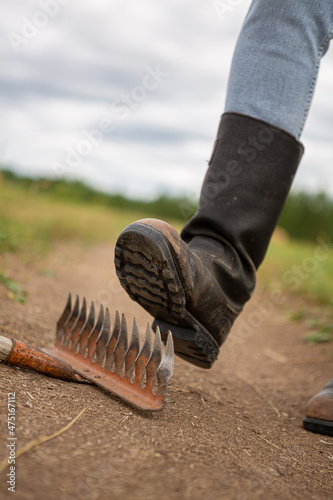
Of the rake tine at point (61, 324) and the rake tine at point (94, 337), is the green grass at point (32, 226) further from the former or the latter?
the rake tine at point (94, 337)

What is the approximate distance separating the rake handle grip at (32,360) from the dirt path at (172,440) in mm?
23

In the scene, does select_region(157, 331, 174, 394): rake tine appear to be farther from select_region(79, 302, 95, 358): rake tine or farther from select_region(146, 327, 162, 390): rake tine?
select_region(79, 302, 95, 358): rake tine

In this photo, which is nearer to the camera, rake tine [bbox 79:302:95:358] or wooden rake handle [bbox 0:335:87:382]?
wooden rake handle [bbox 0:335:87:382]

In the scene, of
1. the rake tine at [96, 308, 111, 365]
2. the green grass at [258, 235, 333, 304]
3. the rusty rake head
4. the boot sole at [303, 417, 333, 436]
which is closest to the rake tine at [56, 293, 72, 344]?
the rusty rake head

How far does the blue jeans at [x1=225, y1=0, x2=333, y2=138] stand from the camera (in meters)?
→ 1.32

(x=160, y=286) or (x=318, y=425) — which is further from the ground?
(x=160, y=286)

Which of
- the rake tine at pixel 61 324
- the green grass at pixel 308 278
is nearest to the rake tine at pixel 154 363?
the rake tine at pixel 61 324

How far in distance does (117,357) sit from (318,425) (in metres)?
0.69

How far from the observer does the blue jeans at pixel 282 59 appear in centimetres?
132

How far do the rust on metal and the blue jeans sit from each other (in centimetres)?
93

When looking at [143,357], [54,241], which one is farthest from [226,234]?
[54,241]

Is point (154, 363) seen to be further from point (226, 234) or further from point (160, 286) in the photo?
point (226, 234)

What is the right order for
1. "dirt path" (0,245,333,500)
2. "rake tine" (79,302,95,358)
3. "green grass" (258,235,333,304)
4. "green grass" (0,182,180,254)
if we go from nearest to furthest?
1. "dirt path" (0,245,333,500)
2. "rake tine" (79,302,95,358)
3. "green grass" (0,182,180,254)
4. "green grass" (258,235,333,304)

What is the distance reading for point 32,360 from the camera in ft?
3.76
